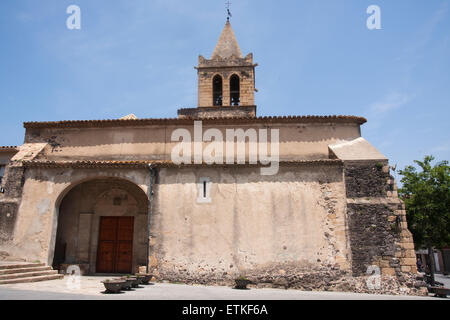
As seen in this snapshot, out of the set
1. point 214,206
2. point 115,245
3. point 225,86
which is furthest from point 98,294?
point 225,86

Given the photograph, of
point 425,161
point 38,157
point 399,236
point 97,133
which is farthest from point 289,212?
point 425,161

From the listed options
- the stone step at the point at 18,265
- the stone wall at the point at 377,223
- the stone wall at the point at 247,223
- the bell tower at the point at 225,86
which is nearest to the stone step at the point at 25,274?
the stone step at the point at 18,265

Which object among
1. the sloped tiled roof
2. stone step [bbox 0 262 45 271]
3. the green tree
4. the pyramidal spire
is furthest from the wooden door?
the green tree

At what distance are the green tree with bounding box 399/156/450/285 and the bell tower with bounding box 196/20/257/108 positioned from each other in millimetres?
10392

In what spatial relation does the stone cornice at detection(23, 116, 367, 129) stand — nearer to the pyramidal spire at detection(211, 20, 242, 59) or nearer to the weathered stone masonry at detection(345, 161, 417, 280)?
the weathered stone masonry at detection(345, 161, 417, 280)

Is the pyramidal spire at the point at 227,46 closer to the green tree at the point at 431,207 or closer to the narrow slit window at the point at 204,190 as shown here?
the narrow slit window at the point at 204,190

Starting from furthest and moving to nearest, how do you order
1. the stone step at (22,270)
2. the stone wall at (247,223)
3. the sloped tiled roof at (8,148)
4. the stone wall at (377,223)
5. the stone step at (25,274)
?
1. the sloped tiled roof at (8,148)
2. the stone wall at (247,223)
3. the stone wall at (377,223)
4. the stone step at (22,270)
5. the stone step at (25,274)

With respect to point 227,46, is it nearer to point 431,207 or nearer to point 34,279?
point 431,207

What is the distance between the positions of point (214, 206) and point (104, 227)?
544 cm

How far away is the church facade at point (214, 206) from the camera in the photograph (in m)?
11.0

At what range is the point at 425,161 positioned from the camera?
1841 cm

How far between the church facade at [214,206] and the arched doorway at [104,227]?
43mm

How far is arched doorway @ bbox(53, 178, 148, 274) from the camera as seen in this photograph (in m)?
13.4
